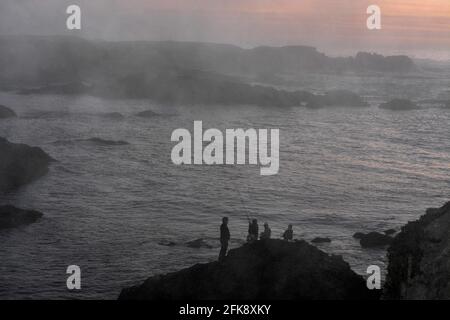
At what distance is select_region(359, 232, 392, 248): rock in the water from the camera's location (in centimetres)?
2800

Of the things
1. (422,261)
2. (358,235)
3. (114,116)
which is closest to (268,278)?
(422,261)

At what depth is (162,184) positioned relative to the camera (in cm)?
3991

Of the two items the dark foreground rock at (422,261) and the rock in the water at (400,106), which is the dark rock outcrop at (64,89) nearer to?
the rock in the water at (400,106)

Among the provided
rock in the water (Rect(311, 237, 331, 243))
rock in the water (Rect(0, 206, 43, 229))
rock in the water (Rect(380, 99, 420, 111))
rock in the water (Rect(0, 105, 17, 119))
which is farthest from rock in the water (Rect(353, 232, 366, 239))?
rock in the water (Rect(380, 99, 420, 111))

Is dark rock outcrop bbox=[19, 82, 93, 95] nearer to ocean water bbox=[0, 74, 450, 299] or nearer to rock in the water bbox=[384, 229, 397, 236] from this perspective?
ocean water bbox=[0, 74, 450, 299]

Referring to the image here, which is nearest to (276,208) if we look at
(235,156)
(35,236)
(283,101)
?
(35,236)

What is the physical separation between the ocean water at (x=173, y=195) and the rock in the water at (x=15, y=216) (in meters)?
0.73

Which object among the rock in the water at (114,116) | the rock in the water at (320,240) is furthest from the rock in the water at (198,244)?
the rock in the water at (114,116)

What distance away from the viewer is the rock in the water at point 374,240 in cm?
2800

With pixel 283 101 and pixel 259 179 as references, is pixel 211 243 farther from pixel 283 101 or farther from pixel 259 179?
pixel 283 101

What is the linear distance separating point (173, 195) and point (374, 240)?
13415mm

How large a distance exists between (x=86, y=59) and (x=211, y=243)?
3716 inches

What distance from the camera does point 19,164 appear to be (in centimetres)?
4097

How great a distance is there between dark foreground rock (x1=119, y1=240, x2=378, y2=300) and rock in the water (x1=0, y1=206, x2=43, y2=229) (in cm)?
1289
